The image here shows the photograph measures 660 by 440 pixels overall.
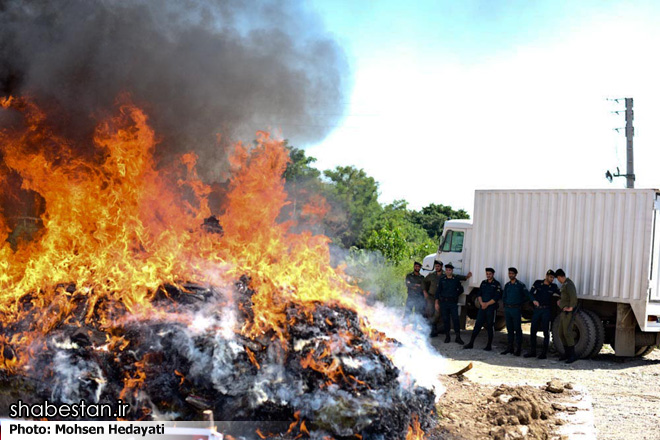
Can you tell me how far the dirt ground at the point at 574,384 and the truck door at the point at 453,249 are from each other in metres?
1.94

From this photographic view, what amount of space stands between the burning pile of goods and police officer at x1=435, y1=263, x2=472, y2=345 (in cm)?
606

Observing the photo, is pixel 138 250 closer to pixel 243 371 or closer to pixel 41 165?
pixel 41 165

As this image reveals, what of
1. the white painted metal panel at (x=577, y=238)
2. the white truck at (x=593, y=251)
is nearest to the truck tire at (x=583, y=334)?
the white truck at (x=593, y=251)

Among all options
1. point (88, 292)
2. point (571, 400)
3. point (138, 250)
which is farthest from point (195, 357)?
point (571, 400)

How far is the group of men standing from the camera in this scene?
12414 millimetres

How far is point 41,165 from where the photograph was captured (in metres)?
8.36

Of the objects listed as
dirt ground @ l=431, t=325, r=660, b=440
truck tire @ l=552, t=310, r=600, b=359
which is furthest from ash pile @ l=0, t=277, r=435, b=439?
truck tire @ l=552, t=310, r=600, b=359

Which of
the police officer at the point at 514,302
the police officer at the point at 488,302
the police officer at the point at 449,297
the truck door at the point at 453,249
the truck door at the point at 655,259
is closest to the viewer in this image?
the truck door at the point at 655,259

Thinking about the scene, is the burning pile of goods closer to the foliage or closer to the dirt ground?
the dirt ground

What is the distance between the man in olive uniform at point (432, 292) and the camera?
14.5 metres

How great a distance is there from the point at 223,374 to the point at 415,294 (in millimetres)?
9697

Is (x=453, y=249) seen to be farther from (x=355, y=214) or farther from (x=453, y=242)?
(x=355, y=214)

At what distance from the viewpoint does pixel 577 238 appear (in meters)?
12.8

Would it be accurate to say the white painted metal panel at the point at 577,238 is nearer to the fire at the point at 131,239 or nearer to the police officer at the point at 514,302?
the police officer at the point at 514,302
